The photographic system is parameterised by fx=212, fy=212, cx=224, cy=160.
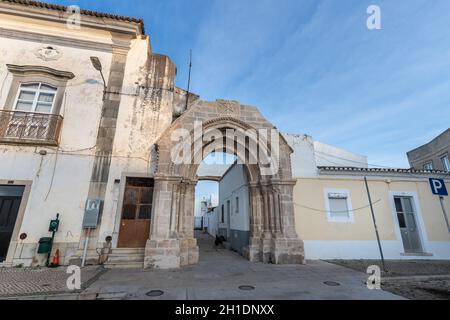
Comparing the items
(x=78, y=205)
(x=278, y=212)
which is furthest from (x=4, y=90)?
(x=278, y=212)

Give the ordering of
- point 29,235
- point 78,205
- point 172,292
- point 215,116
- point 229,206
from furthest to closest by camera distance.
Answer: point 229,206
point 215,116
point 78,205
point 29,235
point 172,292

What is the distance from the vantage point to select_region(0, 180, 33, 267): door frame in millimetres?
6144

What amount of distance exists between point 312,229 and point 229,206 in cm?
538

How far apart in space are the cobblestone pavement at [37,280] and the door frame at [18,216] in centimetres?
40

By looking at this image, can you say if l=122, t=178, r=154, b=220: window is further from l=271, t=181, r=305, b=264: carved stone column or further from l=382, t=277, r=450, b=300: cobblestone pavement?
l=382, t=277, r=450, b=300: cobblestone pavement

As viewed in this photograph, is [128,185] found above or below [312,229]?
above

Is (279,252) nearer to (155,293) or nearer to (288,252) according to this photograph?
(288,252)

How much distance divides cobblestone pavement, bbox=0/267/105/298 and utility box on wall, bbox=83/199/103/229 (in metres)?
1.21

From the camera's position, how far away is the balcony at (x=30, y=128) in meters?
6.84

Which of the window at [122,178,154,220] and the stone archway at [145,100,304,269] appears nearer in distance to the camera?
the stone archway at [145,100,304,269]

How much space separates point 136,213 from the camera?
280 inches

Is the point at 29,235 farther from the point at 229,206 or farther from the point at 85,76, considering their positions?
the point at 229,206

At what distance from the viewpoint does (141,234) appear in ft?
22.8

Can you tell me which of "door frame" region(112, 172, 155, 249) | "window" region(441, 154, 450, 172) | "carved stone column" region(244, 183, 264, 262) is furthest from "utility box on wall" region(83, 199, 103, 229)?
"window" region(441, 154, 450, 172)
